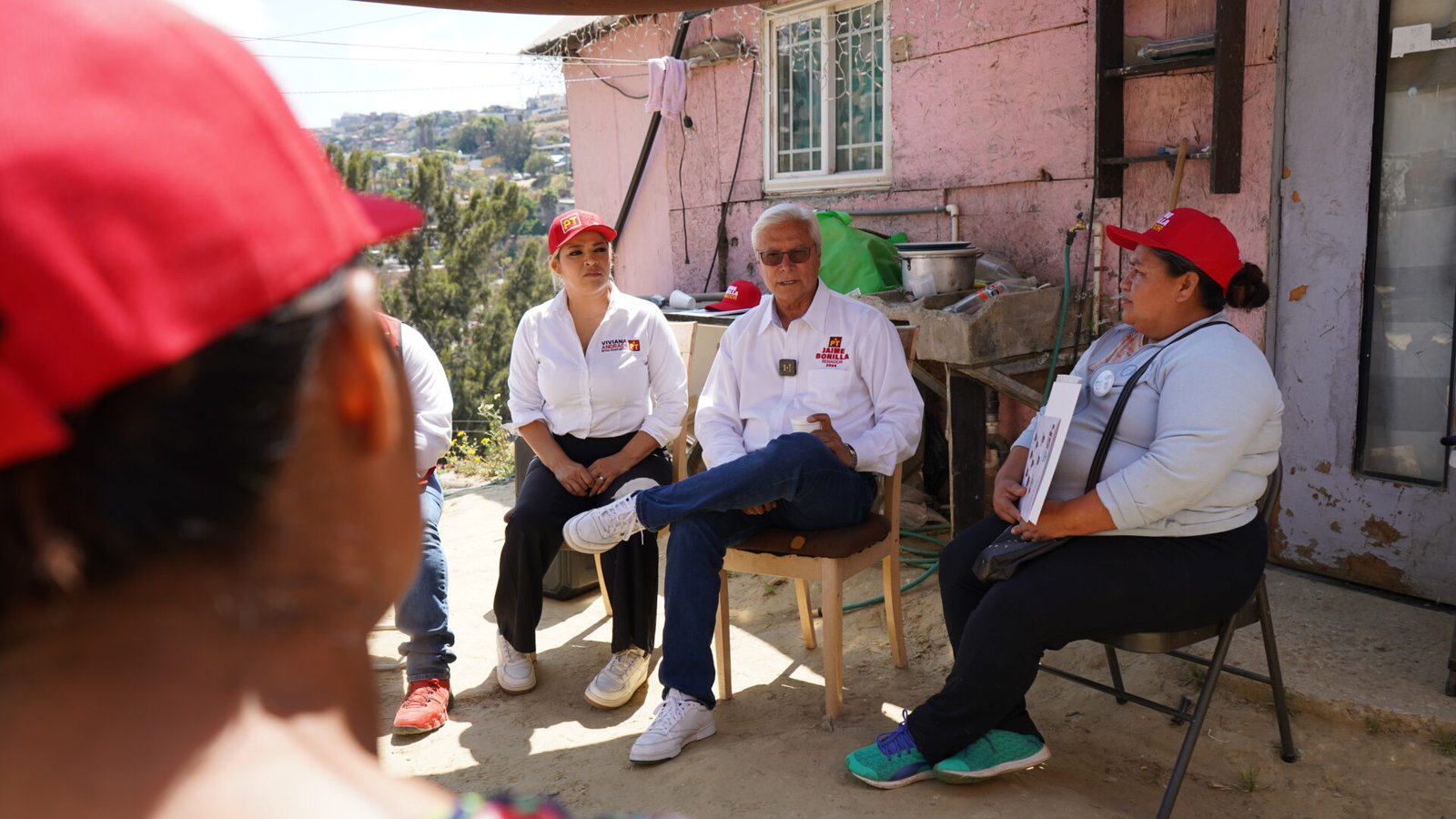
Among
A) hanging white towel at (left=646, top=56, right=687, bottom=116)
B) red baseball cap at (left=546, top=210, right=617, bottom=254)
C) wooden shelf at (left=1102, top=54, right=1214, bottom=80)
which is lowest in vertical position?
red baseball cap at (left=546, top=210, right=617, bottom=254)

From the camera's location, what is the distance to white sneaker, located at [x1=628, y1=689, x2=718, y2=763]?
11.3 ft

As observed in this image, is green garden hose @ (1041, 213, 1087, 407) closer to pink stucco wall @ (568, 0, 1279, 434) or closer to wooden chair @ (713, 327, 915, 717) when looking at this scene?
pink stucco wall @ (568, 0, 1279, 434)

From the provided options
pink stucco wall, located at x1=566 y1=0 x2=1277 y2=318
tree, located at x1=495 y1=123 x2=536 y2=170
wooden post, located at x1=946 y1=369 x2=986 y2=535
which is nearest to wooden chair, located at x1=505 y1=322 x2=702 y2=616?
wooden post, located at x1=946 y1=369 x2=986 y2=535

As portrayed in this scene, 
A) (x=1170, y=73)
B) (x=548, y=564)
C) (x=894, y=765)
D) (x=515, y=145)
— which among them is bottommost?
(x=894, y=765)

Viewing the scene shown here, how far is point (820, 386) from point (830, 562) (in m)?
0.72

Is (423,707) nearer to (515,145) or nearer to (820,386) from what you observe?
(820,386)

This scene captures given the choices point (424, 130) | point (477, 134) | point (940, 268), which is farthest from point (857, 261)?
point (477, 134)

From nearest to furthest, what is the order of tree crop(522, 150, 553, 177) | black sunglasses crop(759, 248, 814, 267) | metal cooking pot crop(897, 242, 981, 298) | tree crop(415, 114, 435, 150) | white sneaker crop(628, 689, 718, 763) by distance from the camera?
white sneaker crop(628, 689, 718, 763)
black sunglasses crop(759, 248, 814, 267)
metal cooking pot crop(897, 242, 981, 298)
tree crop(415, 114, 435, 150)
tree crop(522, 150, 553, 177)

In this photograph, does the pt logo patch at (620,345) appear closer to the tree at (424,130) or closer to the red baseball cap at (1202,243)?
the red baseball cap at (1202,243)

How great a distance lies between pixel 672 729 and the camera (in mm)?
3490

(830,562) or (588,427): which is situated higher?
(588,427)

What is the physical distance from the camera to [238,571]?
557mm

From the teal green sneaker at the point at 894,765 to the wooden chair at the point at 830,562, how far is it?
51cm

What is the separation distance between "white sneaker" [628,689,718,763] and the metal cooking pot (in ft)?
7.71
